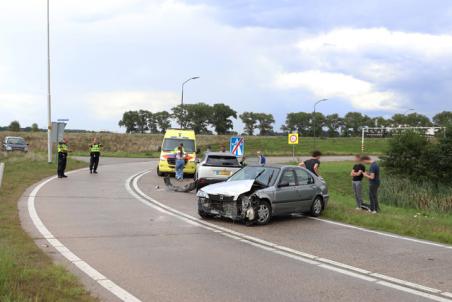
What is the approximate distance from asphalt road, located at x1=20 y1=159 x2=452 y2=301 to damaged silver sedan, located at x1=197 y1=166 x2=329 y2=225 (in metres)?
0.30

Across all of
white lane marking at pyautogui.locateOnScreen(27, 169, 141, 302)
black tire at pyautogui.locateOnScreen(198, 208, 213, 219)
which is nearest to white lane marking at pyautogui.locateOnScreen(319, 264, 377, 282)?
white lane marking at pyautogui.locateOnScreen(27, 169, 141, 302)

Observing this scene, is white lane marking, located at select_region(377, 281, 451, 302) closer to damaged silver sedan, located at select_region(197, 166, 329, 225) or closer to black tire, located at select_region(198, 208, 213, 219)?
damaged silver sedan, located at select_region(197, 166, 329, 225)

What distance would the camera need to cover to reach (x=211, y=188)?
11.7 m

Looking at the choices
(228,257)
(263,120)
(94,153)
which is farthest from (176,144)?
(263,120)

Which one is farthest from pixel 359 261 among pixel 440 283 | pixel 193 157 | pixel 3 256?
pixel 193 157

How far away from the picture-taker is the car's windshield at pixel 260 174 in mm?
11742

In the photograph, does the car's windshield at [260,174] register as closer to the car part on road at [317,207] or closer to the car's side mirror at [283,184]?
the car's side mirror at [283,184]

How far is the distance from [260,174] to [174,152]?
13011mm

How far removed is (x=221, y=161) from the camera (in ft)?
57.7

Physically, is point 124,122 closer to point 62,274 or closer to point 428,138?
point 428,138

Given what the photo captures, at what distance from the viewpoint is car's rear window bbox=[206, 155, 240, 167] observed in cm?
1739

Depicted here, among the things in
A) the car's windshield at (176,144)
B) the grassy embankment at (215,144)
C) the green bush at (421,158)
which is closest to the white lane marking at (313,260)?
the car's windshield at (176,144)

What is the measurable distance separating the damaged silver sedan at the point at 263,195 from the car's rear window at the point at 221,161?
4719 millimetres

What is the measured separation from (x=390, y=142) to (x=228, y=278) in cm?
3564
